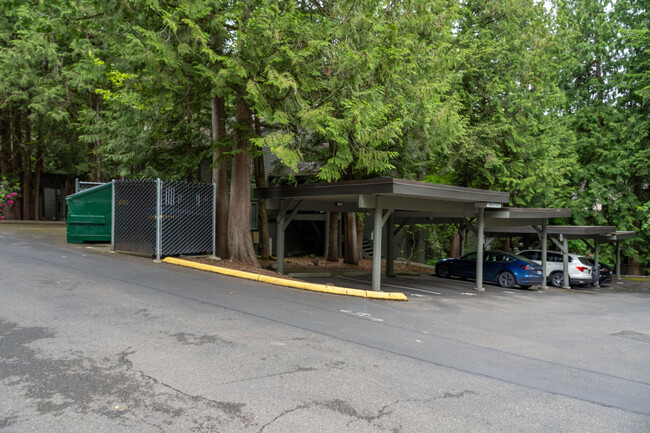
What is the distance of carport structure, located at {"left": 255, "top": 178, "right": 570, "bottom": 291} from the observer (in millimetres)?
11555

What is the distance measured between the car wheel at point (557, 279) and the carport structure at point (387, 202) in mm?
3474

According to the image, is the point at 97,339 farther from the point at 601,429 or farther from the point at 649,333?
the point at 649,333

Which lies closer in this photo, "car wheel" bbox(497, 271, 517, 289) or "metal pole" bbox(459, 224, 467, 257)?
"car wheel" bbox(497, 271, 517, 289)

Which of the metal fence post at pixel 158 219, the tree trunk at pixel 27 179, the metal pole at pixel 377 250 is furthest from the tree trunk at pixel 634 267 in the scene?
the tree trunk at pixel 27 179

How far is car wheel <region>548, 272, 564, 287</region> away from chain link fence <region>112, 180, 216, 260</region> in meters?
15.1

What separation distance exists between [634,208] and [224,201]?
908 inches

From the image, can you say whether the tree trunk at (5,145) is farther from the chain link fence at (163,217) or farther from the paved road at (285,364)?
the paved road at (285,364)

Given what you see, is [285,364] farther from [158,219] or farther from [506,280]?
[506,280]

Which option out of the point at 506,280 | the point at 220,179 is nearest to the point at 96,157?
the point at 220,179

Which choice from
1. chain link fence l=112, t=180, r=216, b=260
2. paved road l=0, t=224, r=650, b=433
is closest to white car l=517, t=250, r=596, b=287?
paved road l=0, t=224, r=650, b=433

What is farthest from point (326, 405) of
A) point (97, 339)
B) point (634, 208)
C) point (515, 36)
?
point (634, 208)

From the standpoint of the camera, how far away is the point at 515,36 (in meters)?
19.9

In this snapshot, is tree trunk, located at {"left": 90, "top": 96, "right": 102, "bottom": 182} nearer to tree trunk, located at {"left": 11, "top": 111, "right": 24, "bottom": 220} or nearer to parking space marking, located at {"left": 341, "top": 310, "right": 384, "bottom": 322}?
tree trunk, located at {"left": 11, "top": 111, "right": 24, "bottom": 220}

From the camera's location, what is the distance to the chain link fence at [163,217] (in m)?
12.6
